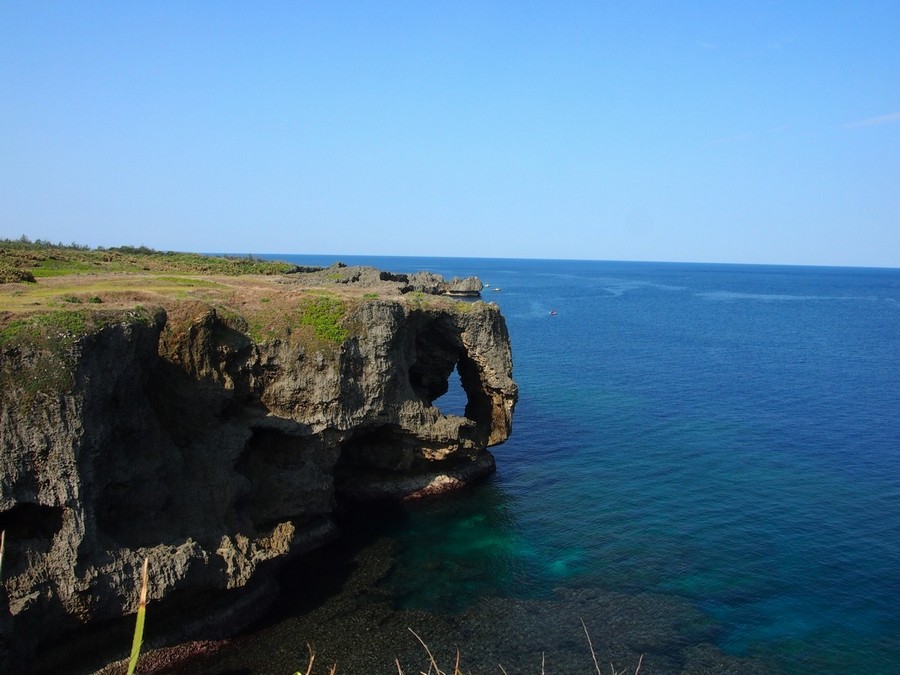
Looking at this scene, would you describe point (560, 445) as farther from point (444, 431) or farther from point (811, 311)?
point (811, 311)

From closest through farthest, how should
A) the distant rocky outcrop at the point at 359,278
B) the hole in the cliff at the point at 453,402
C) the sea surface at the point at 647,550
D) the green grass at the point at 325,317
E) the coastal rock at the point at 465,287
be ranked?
1. the sea surface at the point at 647,550
2. the green grass at the point at 325,317
3. the distant rocky outcrop at the point at 359,278
4. the hole in the cliff at the point at 453,402
5. the coastal rock at the point at 465,287

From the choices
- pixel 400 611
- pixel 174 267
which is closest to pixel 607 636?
pixel 400 611

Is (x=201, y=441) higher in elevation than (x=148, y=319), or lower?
lower

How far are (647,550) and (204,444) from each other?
2593 centimetres

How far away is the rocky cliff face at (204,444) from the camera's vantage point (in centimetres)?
2603

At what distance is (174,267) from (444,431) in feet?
118

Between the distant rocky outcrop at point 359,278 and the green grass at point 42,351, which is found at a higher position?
the distant rocky outcrop at point 359,278

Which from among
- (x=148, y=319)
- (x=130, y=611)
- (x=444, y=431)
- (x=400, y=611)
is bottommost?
(x=400, y=611)

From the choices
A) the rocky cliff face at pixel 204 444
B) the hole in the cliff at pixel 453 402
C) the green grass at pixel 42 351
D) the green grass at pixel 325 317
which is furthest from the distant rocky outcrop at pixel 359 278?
Answer: the green grass at pixel 42 351

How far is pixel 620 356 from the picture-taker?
96625 mm

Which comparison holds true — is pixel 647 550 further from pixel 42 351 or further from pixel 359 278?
pixel 359 278

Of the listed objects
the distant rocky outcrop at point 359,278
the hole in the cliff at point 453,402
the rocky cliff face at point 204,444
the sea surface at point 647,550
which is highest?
the distant rocky outcrop at point 359,278

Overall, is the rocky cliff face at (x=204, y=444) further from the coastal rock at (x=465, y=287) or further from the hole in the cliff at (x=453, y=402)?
the coastal rock at (x=465, y=287)

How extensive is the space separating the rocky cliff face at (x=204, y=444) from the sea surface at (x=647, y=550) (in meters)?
3.88
